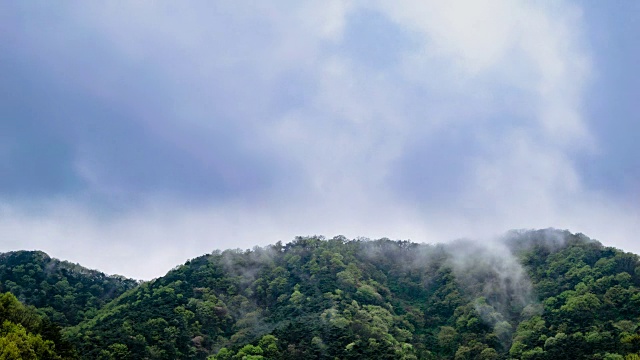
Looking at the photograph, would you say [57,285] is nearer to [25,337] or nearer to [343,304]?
[25,337]

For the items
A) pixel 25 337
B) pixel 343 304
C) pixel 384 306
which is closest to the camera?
pixel 25 337

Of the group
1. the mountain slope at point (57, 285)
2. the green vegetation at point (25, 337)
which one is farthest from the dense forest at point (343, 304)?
the mountain slope at point (57, 285)

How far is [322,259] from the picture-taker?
103750 mm

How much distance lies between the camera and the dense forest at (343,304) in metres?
66.5

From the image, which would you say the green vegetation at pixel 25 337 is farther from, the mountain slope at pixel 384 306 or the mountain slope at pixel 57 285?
the mountain slope at pixel 57 285

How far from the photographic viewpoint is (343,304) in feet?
276

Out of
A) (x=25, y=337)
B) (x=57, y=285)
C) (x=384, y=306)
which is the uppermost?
(x=57, y=285)

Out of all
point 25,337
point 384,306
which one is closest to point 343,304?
point 384,306

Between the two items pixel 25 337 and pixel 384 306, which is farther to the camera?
pixel 384 306

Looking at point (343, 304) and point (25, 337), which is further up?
point (343, 304)

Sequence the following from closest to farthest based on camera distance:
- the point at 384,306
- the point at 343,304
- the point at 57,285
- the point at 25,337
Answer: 1. the point at 25,337
2. the point at 343,304
3. the point at 384,306
4. the point at 57,285

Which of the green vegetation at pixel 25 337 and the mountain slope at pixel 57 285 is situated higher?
the mountain slope at pixel 57 285

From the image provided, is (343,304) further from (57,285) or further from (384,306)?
(57,285)

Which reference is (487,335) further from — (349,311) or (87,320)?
(87,320)
